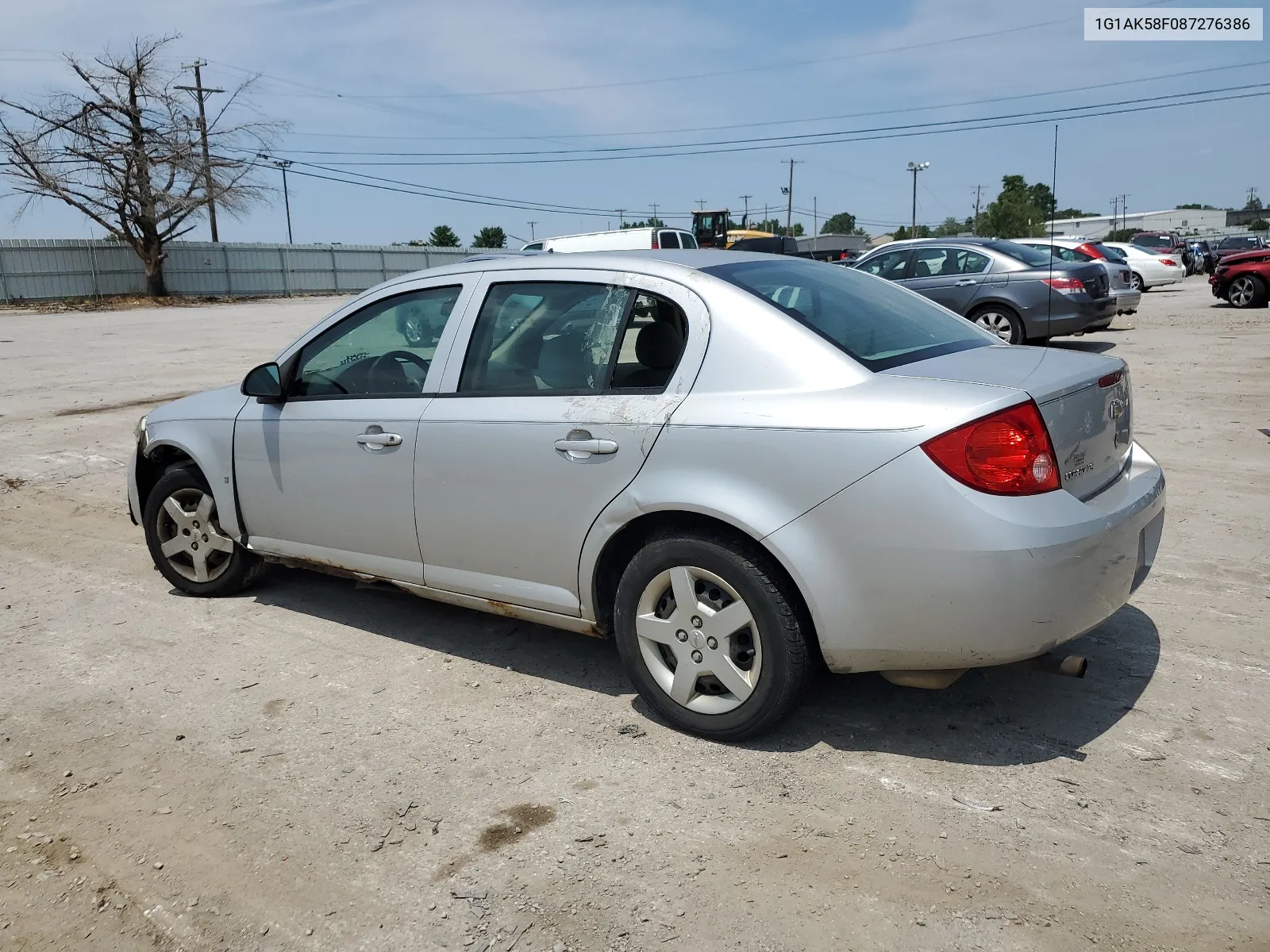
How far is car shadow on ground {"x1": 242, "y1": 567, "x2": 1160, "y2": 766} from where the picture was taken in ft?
11.5

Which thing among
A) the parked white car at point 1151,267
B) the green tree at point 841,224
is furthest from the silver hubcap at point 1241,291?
the green tree at point 841,224

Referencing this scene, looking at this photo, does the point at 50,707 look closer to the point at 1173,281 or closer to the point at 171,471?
the point at 171,471

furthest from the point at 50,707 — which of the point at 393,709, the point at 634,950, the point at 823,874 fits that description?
the point at 823,874

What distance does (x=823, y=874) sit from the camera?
9.20ft

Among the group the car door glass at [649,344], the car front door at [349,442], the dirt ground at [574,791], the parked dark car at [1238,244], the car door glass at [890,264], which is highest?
the parked dark car at [1238,244]

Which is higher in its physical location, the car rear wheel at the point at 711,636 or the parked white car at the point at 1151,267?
the parked white car at the point at 1151,267

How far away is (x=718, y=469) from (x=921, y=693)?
1.30 meters

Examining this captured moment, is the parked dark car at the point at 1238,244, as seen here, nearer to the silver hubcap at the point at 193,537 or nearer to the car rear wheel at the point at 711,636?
the silver hubcap at the point at 193,537

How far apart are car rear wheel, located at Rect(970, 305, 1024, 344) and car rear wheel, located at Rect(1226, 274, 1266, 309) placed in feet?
34.1

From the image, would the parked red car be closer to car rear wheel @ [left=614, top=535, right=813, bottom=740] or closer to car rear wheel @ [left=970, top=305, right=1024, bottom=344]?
car rear wheel @ [left=970, top=305, right=1024, bottom=344]

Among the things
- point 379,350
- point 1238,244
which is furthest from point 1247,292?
point 1238,244

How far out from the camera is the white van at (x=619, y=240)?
2027 centimetres

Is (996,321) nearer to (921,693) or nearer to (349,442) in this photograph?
(921,693)

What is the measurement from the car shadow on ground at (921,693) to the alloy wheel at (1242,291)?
757 inches
